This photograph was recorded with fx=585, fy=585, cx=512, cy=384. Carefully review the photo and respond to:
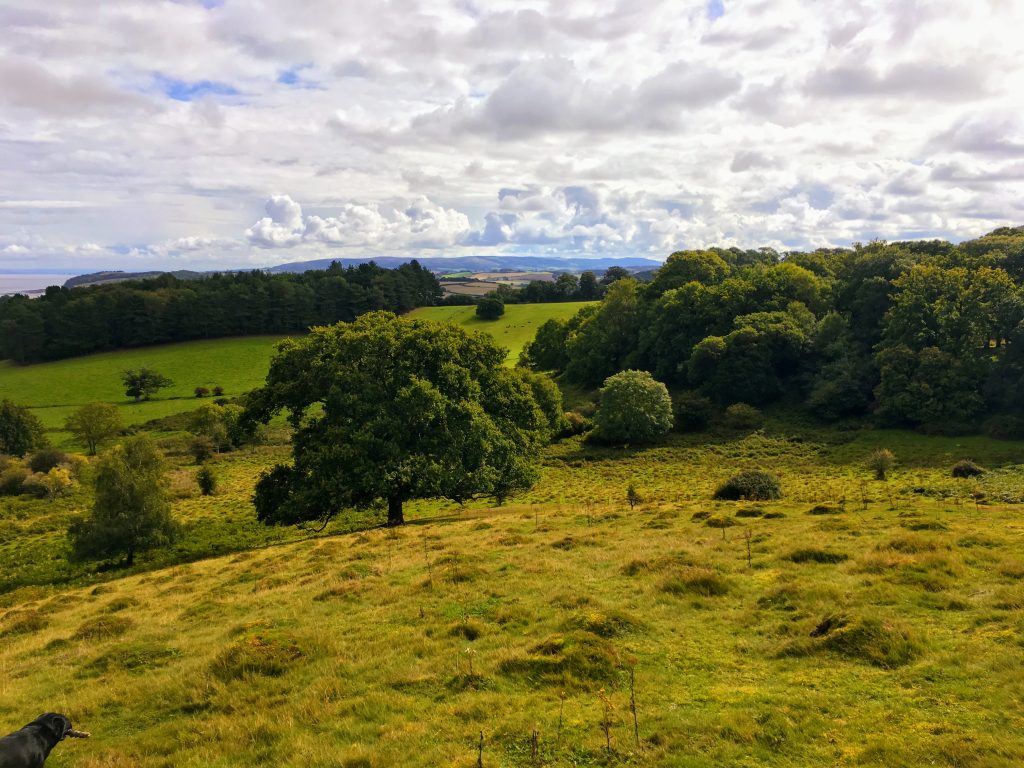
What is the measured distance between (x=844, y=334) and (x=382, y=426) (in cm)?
5871

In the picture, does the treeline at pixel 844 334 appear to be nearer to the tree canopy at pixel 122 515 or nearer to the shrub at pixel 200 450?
the shrub at pixel 200 450

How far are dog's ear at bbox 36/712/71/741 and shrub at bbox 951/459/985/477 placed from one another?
4698 cm

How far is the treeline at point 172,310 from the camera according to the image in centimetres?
10181

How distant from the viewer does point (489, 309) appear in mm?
130250

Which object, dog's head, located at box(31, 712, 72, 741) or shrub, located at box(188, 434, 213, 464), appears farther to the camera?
shrub, located at box(188, 434, 213, 464)

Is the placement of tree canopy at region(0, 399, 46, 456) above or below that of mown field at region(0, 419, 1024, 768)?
below

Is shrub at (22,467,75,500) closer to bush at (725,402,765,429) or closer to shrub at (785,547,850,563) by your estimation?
shrub at (785,547,850,563)

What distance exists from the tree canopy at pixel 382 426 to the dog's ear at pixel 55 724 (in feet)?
58.4

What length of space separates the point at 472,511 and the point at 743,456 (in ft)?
95.5

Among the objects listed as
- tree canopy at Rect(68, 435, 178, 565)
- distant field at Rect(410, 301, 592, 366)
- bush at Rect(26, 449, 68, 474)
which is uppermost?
distant field at Rect(410, 301, 592, 366)

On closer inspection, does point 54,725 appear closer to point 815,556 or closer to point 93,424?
point 815,556

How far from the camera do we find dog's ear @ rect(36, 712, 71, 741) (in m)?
8.77

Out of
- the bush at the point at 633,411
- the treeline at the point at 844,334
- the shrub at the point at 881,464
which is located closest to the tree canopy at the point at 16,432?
the bush at the point at 633,411

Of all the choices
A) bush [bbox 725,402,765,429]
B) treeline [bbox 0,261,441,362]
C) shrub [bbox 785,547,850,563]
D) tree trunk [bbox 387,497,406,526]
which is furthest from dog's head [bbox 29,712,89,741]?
treeline [bbox 0,261,441,362]
